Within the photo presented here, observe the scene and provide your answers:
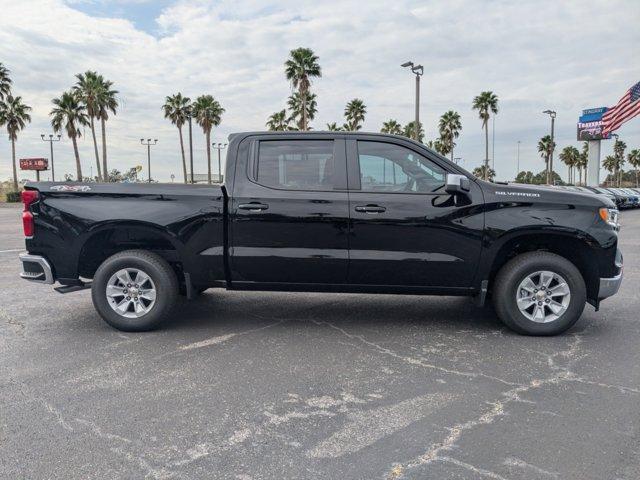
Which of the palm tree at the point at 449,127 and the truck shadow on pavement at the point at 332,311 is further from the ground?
the palm tree at the point at 449,127

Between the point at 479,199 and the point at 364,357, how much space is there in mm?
1859

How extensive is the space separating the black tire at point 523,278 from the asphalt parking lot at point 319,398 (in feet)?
0.49

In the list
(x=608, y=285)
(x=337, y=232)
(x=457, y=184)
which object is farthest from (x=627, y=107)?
(x=337, y=232)

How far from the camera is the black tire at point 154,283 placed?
16.8 ft

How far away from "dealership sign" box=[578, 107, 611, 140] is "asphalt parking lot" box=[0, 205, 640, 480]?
50.5 m

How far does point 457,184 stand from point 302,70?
38.6 metres

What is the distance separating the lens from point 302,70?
1615 inches

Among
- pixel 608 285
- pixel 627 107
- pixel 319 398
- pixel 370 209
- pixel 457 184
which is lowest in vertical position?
pixel 319 398

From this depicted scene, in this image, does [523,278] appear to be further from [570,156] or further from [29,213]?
[570,156]

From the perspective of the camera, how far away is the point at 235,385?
12.6 ft

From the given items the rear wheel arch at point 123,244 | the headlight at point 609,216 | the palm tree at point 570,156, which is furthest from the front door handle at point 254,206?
the palm tree at point 570,156

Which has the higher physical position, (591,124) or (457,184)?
(591,124)

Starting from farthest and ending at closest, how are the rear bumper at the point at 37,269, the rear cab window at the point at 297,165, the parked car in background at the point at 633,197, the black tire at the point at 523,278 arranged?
1. the parked car in background at the point at 633,197
2. the rear bumper at the point at 37,269
3. the rear cab window at the point at 297,165
4. the black tire at the point at 523,278

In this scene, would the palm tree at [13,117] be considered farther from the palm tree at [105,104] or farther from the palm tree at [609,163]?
the palm tree at [609,163]
